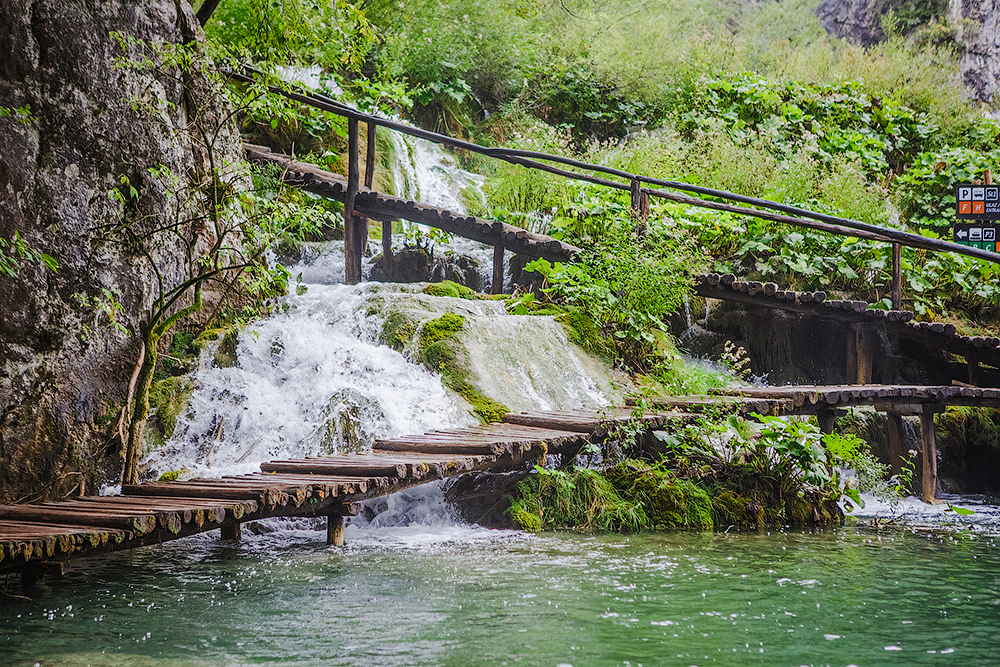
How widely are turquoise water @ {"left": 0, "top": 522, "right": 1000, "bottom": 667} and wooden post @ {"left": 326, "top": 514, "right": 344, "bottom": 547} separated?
0.39 feet

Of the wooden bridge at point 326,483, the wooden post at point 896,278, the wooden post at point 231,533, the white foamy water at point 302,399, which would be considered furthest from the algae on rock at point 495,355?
the wooden post at point 896,278

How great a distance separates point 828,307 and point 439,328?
4676mm

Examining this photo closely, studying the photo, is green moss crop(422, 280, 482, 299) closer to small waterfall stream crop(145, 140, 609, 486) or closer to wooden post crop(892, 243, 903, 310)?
small waterfall stream crop(145, 140, 609, 486)

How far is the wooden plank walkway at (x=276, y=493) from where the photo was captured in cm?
322

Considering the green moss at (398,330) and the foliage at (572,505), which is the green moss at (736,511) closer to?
the foliage at (572,505)

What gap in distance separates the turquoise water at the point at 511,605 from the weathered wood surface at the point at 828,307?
4242 millimetres

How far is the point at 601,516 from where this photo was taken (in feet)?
19.3

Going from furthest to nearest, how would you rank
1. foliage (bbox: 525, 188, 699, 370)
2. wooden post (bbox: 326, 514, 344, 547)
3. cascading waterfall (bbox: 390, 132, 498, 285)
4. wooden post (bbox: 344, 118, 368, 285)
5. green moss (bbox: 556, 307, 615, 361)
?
cascading waterfall (bbox: 390, 132, 498, 285) < wooden post (bbox: 344, 118, 368, 285) < foliage (bbox: 525, 188, 699, 370) < green moss (bbox: 556, 307, 615, 361) < wooden post (bbox: 326, 514, 344, 547)

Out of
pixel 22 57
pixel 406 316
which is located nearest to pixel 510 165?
pixel 406 316

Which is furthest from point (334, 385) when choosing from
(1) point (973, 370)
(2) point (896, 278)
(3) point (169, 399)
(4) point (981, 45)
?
(4) point (981, 45)

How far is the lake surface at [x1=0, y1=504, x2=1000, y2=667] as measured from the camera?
2.95 m

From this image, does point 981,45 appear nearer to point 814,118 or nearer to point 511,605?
point 814,118

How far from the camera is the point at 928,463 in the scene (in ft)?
27.0

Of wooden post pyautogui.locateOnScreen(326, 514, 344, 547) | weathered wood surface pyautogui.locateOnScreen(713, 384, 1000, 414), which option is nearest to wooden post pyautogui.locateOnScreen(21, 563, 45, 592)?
wooden post pyautogui.locateOnScreen(326, 514, 344, 547)
